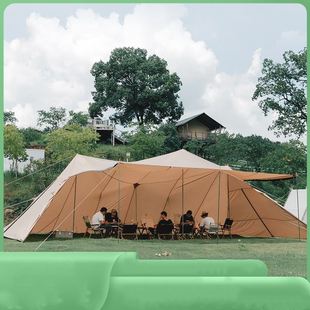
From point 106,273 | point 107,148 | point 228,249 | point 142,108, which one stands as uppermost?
point 142,108

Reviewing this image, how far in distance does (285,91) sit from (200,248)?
14177 mm

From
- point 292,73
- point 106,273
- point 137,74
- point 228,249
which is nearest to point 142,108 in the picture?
point 137,74

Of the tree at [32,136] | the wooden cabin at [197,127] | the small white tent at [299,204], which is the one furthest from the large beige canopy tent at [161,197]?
the wooden cabin at [197,127]

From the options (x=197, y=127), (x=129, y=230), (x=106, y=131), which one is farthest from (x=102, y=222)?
(x=197, y=127)

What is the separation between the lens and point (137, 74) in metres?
24.5

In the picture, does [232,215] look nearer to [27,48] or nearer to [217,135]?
[217,135]

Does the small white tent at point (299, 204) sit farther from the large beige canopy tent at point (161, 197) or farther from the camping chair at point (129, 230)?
the camping chair at point (129, 230)

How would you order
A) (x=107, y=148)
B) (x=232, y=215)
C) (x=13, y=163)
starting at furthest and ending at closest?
(x=107, y=148), (x=13, y=163), (x=232, y=215)

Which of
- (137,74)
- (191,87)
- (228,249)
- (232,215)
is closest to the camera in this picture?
(228,249)

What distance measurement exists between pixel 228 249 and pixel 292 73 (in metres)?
14.4

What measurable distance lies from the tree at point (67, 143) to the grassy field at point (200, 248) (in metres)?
9.61

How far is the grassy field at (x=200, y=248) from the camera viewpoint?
22.5 feet

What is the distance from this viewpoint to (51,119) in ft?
69.6

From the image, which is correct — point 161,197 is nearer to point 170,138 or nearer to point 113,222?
point 113,222
